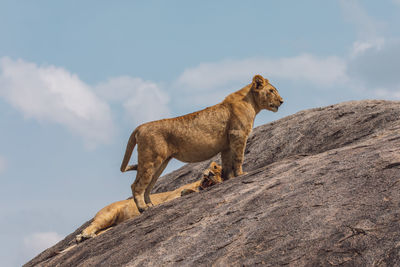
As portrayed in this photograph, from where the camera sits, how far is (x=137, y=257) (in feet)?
28.8

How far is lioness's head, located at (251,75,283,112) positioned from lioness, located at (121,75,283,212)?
313 mm

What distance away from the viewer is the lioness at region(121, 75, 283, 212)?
1151cm

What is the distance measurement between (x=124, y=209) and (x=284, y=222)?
6969mm

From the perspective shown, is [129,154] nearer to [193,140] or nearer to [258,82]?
[193,140]

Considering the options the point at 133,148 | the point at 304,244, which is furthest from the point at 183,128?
the point at 304,244

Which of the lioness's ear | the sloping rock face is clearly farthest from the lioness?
the sloping rock face

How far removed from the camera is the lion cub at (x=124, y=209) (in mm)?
12617

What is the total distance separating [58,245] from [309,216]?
30.2ft

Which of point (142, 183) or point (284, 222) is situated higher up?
point (142, 183)

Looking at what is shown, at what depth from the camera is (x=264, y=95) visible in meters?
12.4

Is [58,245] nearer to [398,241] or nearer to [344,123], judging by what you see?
[344,123]

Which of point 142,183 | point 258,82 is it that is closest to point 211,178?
point 142,183

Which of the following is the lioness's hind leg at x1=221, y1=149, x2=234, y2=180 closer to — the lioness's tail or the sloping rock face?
the sloping rock face

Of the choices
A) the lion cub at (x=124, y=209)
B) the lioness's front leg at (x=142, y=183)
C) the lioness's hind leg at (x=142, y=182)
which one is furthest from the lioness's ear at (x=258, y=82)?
the lioness's front leg at (x=142, y=183)
